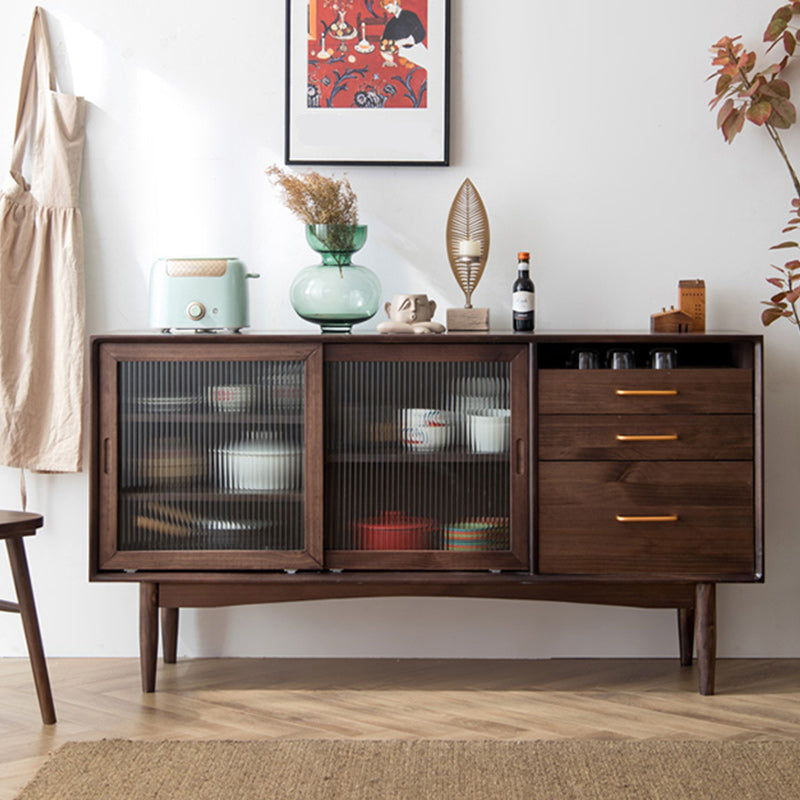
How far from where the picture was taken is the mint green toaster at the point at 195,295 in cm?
274

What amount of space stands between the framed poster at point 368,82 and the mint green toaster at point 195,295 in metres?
0.47

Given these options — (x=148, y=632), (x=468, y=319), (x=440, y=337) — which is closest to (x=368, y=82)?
(x=468, y=319)

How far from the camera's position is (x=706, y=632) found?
2672 mm

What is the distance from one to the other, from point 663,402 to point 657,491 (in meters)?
0.22

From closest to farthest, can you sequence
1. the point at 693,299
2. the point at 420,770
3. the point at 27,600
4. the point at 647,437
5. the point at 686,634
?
1. the point at 420,770
2. the point at 27,600
3. the point at 647,437
4. the point at 693,299
5. the point at 686,634

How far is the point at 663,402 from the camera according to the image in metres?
2.60

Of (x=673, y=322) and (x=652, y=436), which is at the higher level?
(x=673, y=322)

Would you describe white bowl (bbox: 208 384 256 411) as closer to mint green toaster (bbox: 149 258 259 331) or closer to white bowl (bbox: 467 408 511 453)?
mint green toaster (bbox: 149 258 259 331)

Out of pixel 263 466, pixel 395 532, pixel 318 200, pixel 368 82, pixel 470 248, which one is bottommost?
pixel 395 532

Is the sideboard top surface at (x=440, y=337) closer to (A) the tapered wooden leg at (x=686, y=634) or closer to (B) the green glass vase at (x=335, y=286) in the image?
(B) the green glass vase at (x=335, y=286)

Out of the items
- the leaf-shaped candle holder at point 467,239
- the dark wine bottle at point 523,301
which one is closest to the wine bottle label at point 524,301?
the dark wine bottle at point 523,301

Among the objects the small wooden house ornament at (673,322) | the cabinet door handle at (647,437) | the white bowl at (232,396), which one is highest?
the small wooden house ornament at (673,322)

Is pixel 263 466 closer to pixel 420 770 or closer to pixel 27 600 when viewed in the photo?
pixel 27 600

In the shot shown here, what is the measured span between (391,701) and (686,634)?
0.88 meters
